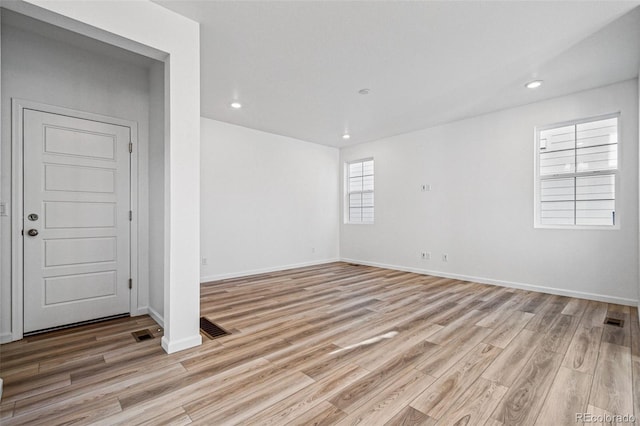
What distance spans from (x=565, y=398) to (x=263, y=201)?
485cm

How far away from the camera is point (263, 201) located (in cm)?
566

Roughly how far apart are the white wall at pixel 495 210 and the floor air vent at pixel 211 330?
12.9 feet

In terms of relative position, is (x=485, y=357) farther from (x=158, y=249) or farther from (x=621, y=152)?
(x=621, y=152)

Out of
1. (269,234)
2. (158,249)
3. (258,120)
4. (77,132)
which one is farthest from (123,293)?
(258,120)

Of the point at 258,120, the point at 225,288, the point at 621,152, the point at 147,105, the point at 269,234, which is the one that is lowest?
the point at 225,288

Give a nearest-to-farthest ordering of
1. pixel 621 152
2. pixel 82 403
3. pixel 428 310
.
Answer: pixel 82 403 < pixel 428 310 < pixel 621 152

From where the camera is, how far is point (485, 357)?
2266mm

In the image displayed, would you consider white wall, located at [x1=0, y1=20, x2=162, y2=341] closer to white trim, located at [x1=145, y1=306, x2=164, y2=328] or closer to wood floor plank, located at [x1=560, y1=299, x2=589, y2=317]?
white trim, located at [x1=145, y1=306, x2=164, y2=328]

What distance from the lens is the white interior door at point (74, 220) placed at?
2.70 m

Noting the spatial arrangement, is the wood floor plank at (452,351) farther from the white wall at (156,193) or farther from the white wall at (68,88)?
the white wall at (68,88)

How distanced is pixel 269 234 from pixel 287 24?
12.8 ft

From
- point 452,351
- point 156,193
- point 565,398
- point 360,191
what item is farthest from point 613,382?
point 360,191

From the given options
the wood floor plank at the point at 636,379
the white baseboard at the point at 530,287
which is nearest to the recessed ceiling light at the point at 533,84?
the white baseboard at the point at 530,287

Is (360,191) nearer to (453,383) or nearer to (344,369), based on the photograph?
(344,369)
